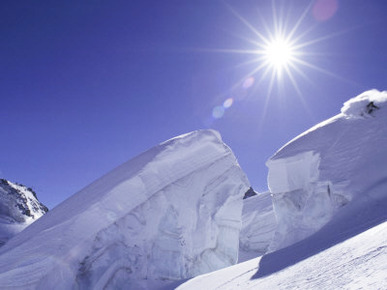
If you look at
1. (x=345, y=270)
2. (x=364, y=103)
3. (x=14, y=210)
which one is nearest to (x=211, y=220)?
(x=364, y=103)

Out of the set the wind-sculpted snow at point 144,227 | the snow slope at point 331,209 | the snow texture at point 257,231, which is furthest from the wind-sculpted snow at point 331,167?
the snow texture at point 257,231

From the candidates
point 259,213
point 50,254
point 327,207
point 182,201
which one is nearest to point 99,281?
point 50,254

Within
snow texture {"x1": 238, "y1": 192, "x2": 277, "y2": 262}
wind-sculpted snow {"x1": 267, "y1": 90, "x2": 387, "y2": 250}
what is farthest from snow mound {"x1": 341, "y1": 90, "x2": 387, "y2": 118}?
snow texture {"x1": 238, "y1": 192, "x2": 277, "y2": 262}

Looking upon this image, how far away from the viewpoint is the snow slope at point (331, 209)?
79.1 inches

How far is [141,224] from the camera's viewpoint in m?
6.80

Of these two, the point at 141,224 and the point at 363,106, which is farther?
the point at 141,224

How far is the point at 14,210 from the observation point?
19312 millimetres

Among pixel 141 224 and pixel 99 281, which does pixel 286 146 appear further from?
pixel 99 281

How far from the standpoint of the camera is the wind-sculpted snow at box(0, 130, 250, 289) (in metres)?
5.10

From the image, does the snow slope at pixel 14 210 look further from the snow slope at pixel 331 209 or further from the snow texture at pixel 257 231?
the snow slope at pixel 331 209

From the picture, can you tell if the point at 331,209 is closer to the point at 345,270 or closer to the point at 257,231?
the point at 345,270

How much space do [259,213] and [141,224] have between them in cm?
1371

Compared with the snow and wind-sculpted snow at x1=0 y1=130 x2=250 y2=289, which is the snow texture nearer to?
wind-sculpted snow at x1=0 y1=130 x2=250 y2=289

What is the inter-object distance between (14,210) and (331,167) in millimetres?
20440
